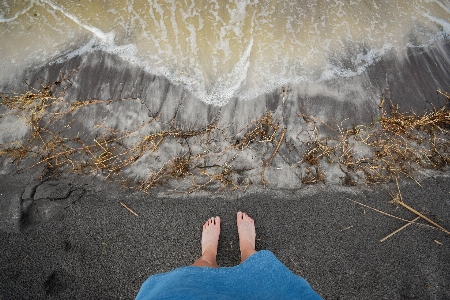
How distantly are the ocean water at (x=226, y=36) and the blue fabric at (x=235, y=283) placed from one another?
1.55 m

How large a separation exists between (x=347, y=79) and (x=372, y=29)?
719 millimetres

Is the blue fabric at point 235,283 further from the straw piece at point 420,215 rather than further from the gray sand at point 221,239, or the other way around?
the straw piece at point 420,215

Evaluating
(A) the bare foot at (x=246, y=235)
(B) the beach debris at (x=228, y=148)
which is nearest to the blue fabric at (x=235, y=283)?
(A) the bare foot at (x=246, y=235)

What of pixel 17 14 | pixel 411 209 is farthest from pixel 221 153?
pixel 17 14

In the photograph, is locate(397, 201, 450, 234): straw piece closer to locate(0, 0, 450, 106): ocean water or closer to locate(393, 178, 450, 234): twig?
locate(393, 178, 450, 234): twig

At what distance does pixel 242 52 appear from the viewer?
10.0 feet

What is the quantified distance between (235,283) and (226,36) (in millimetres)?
2363

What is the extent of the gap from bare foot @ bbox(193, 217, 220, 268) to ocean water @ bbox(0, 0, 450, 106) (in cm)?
116

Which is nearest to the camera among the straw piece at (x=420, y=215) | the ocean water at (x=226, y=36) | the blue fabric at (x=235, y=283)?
the blue fabric at (x=235, y=283)

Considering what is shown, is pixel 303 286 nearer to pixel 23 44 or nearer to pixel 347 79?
pixel 347 79

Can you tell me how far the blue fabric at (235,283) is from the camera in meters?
1.47

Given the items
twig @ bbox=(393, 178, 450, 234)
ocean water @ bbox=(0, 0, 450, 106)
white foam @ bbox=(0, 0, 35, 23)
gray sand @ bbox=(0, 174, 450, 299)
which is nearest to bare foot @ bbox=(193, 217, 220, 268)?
gray sand @ bbox=(0, 174, 450, 299)

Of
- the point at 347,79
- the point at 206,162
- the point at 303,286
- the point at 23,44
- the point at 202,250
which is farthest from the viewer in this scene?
the point at 23,44

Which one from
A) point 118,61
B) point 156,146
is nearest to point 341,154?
point 156,146
